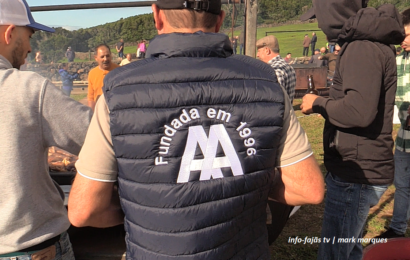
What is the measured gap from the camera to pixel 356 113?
6.12 ft

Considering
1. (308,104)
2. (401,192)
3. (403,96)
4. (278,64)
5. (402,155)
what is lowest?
(401,192)

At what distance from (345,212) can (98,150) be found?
5.32ft

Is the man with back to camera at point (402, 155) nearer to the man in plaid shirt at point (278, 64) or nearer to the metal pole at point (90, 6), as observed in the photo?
the man in plaid shirt at point (278, 64)

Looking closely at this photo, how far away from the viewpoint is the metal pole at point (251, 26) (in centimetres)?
514

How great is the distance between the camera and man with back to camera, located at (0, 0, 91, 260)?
1242mm

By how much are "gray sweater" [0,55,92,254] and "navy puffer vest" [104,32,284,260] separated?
31cm

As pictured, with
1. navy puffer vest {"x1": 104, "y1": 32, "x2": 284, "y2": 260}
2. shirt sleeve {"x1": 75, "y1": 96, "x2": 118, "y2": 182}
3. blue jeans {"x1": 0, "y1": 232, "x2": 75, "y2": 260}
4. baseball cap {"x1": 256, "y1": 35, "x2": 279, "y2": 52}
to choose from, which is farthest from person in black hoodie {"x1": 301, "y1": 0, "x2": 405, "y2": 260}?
baseball cap {"x1": 256, "y1": 35, "x2": 279, "y2": 52}

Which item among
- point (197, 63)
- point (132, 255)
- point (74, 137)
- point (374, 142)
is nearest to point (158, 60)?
point (197, 63)

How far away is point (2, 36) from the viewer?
1.36m

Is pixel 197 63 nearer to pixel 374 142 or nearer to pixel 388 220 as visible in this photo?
pixel 374 142

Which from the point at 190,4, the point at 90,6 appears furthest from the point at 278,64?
the point at 190,4

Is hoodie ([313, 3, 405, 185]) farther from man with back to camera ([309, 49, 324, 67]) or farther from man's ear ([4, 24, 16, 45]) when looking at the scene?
man with back to camera ([309, 49, 324, 67])

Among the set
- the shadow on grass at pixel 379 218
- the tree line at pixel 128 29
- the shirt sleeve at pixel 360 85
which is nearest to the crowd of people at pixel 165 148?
the shirt sleeve at pixel 360 85

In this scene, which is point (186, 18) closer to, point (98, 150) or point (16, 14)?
point (98, 150)
